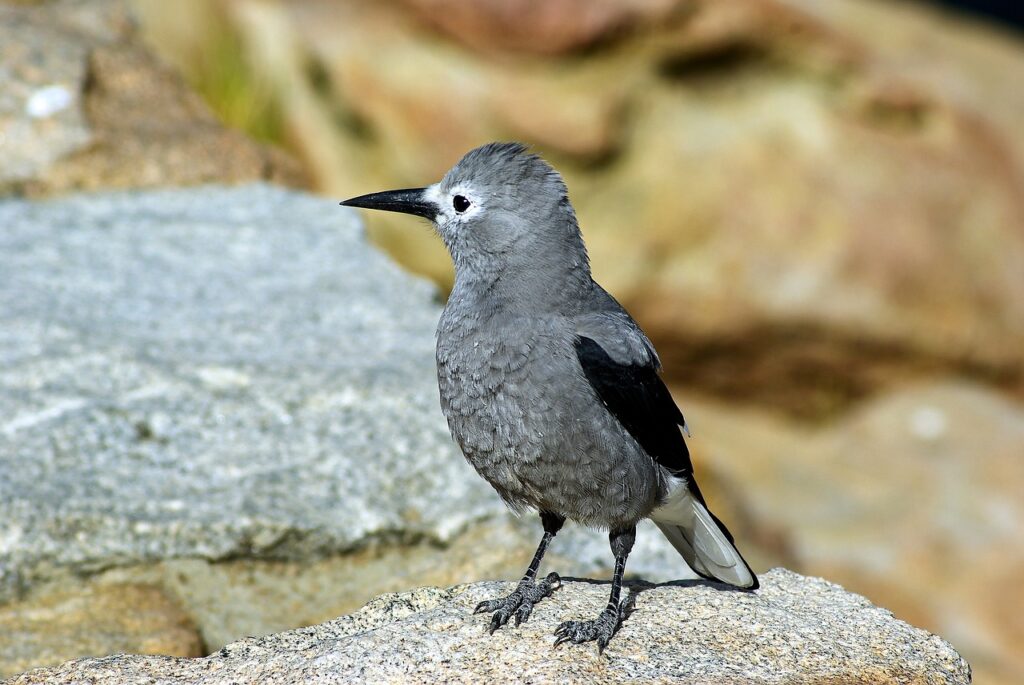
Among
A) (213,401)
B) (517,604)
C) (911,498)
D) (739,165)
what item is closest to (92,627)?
(213,401)

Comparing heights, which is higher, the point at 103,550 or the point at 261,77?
the point at 261,77

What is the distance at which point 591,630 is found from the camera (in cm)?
322

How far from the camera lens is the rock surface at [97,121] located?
586 cm

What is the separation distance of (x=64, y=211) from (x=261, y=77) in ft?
11.3

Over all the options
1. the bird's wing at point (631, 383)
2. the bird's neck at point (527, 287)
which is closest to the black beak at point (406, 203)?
the bird's neck at point (527, 287)

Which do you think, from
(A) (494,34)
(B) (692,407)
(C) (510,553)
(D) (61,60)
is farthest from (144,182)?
(B) (692,407)

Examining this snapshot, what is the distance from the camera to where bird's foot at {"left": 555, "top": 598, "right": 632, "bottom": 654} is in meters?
3.20

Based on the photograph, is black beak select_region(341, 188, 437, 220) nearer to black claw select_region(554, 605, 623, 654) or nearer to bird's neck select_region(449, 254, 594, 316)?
bird's neck select_region(449, 254, 594, 316)

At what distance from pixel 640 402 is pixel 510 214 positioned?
74 cm

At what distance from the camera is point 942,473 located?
794 cm

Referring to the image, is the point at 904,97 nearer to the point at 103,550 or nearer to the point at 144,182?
the point at 144,182

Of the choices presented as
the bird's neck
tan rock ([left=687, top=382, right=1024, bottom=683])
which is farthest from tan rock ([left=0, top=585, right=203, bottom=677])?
tan rock ([left=687, top=382, right=1024, bottom=683])

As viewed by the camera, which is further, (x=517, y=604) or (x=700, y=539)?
(x=700, y=539)

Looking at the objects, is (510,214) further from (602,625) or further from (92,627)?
(92,627)
